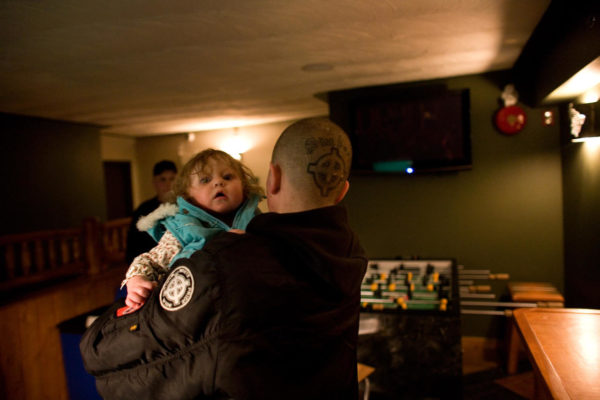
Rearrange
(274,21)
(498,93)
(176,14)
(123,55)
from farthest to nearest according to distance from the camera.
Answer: (498,93), (123,55), (274,21), (176,14)

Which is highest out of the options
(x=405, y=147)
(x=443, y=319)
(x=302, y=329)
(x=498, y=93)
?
(x=498, y=93)

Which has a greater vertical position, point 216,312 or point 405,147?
point 405,147

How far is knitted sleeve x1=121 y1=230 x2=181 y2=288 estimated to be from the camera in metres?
1.35

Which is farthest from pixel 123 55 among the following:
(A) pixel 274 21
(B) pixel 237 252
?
(B) pixel 237 252

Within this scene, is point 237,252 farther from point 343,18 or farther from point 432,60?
point 432,60

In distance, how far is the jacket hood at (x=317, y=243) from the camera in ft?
2.79

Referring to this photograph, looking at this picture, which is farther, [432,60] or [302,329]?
[432,60]

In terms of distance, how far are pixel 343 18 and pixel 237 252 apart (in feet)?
5.83

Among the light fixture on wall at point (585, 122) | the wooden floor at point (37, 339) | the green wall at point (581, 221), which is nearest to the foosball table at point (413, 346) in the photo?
the green wall at point (581, 221)

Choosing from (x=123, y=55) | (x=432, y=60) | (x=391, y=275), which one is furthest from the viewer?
(x=391, y=275)

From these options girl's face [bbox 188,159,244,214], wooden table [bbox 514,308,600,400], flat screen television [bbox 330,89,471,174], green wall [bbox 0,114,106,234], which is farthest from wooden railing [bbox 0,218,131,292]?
wooden table [bbox 514,308,600,400]

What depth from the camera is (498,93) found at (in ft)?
12.5

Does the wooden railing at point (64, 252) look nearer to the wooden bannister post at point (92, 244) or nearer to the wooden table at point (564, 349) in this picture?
the wooden bannister post at point (92, 244)

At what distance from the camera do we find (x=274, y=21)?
7.09ft
